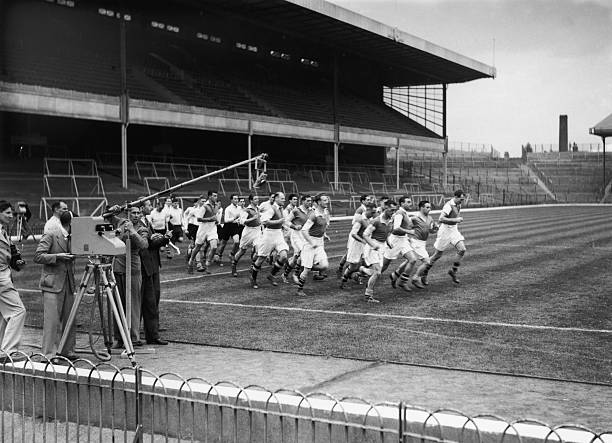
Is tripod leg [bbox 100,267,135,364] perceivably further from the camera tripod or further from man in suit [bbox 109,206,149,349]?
man in suit [bbox 109,206,149,349]

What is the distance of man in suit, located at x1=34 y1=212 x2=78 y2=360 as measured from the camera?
9.07m

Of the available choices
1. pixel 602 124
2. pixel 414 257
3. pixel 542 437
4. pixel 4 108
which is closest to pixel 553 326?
pixel 414 257

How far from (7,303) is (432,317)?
6772 mm

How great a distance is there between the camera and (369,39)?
169ft

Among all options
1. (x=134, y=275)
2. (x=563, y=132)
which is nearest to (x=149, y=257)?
(x=134, y=275)

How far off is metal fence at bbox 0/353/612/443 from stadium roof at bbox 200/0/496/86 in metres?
37.0

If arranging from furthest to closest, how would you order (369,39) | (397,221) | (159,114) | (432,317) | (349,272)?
(369,39)
(159,114)
(349,272)
(397,221)
(432,317)

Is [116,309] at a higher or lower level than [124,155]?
lower

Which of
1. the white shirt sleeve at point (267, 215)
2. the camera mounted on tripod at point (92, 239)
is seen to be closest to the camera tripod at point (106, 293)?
the camera mounted on tripod at point (92, 239)

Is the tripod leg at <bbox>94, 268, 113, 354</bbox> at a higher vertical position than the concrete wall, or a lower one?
lower

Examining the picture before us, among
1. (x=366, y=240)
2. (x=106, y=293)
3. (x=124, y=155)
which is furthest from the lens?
(x=124, y=155)

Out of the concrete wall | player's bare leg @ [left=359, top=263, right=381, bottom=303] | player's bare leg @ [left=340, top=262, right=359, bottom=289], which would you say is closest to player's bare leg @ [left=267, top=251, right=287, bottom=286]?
player's bare leg @ [left=340, top=262, right=359, bottom=289]

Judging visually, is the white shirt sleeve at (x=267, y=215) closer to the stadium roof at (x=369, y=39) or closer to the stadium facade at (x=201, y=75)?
the stadium facade at (x=201, y=75)

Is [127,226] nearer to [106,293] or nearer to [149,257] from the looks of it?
[106,293]
